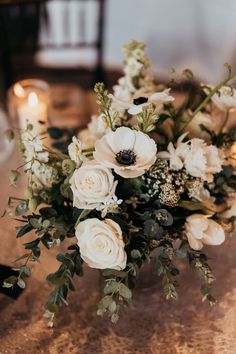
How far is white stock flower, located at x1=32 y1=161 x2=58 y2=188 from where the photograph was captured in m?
0.83

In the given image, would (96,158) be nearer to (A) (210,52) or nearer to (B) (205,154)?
(B) (205,154)

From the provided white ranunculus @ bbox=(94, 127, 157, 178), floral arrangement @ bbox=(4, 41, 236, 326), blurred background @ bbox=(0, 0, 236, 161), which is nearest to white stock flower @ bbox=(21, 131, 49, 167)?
floral arrangement @ bbox=(4, 41, 236, 326)

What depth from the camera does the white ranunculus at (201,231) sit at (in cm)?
80

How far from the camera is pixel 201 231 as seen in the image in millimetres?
799

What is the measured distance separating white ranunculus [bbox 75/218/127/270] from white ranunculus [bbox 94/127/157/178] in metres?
0.09

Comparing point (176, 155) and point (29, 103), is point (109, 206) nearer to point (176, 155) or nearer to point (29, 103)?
point (176, 155)

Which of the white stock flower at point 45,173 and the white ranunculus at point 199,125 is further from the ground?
the white ranunculus at point 199,125

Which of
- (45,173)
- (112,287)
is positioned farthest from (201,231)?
(45,173)

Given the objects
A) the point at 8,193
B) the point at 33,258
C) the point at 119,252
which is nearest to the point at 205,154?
the point at 119,252

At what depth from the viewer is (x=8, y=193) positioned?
1169 mm

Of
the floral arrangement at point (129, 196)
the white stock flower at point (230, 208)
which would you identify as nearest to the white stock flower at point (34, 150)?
the floral arrangement at point (129, 196)

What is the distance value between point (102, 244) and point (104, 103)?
21 cm

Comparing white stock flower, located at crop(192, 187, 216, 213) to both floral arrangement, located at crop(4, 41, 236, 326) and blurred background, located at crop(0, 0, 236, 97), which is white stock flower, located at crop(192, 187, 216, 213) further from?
blurred background, located at crop(0, 0, 236, 97)

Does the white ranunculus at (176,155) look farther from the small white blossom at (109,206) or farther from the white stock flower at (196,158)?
the small white blossom at (109,206)
